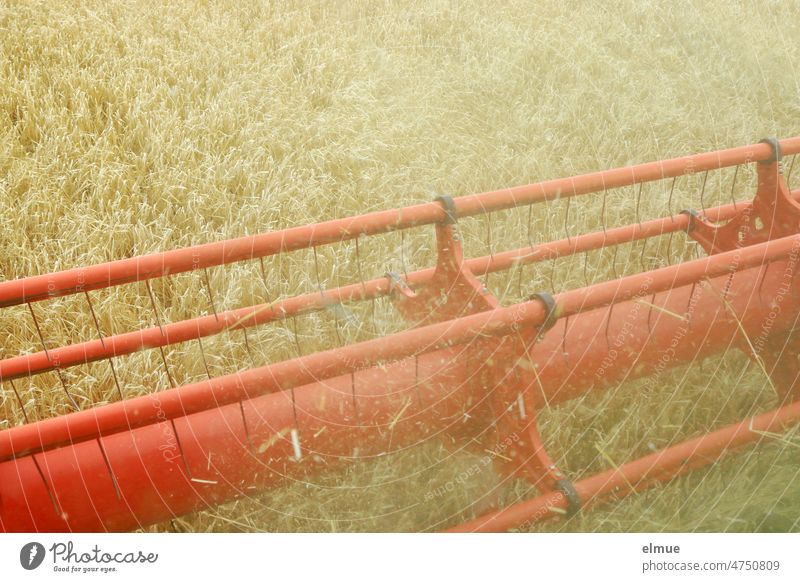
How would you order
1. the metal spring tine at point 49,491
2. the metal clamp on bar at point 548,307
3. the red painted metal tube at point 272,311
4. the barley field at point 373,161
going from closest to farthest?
the metal spring tine at point 49,491
the metal clamp on bar at point 548,307
the red painted metal tube at point 272,311
the barley field at point 373,161

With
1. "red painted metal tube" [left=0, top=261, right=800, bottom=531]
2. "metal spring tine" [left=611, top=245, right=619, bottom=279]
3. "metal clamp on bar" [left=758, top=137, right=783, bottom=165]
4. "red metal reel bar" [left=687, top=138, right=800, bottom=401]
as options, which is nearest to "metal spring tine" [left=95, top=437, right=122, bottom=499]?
"red painted metal tube" [left=0, top=261, right=800, bottom=531]

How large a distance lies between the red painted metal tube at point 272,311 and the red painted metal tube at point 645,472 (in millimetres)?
655

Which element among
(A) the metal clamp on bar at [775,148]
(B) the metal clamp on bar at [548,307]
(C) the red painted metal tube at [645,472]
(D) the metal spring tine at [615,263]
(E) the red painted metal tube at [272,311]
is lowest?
(C) the red painted metal tube at [645,472]

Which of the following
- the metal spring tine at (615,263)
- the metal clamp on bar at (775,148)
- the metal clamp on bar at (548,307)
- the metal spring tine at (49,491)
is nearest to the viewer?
the metal spring tine at (49,491)

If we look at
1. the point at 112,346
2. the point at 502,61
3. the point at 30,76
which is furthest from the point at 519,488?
the point at 30,76

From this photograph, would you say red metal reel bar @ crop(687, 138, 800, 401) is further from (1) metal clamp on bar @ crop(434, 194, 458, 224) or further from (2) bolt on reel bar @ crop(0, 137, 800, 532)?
(1) metal clamp on bar @ crop(434, 194, 458, 224)

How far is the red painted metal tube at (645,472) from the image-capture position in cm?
155

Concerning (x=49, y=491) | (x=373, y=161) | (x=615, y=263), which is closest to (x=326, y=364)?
(x=49, y=491)

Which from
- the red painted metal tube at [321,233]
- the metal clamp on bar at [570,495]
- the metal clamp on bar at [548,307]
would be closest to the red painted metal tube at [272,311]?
the red painted metal tube at [321,233]

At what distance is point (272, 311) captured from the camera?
1.92m

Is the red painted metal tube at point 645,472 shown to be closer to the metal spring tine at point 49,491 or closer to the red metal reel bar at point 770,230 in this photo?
the red metal reel bar at point 770,230

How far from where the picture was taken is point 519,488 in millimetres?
1943

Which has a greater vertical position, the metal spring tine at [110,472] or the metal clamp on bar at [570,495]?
the metal spring tine at [110,472]

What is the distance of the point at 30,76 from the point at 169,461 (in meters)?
2.35
